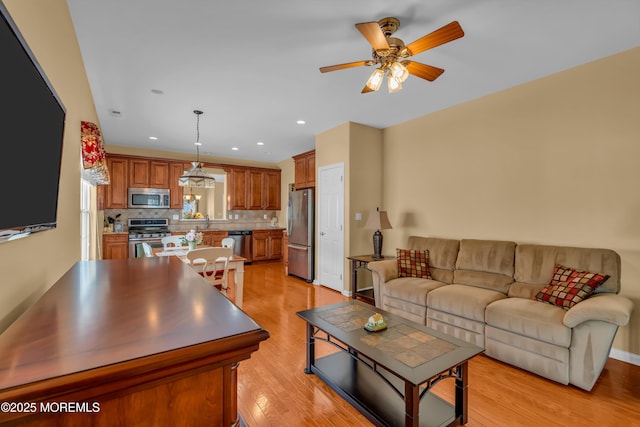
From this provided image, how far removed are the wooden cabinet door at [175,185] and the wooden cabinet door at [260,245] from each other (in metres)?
1.82

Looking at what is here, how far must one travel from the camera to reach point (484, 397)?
6.70ft

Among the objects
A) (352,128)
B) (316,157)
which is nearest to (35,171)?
(352,128)

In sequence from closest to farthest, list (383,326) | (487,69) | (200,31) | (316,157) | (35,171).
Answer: (35,171) → (383,326) → (200,31) → (487,69) → (316,157)

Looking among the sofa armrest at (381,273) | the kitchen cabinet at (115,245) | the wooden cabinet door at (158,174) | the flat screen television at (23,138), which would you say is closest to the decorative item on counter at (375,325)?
the sofa armrest at (381,273)

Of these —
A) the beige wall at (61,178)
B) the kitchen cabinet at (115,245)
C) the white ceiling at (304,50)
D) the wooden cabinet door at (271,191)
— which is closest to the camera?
the beige wall at (61,178)

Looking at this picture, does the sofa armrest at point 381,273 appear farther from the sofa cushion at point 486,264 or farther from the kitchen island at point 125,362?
the kitchen island at point 125,362

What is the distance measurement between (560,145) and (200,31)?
11.5 ft

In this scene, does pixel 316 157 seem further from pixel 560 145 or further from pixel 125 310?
pixel 125 310

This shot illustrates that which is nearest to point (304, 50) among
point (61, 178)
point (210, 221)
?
point (61, 178)

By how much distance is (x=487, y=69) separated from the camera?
9.37 feet

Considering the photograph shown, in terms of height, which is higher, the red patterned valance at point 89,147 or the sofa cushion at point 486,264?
the red patterned valance at point 89,147

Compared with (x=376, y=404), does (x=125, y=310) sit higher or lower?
higher

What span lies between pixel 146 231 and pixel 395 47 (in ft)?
19.7

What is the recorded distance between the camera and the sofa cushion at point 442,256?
11.4 feet
